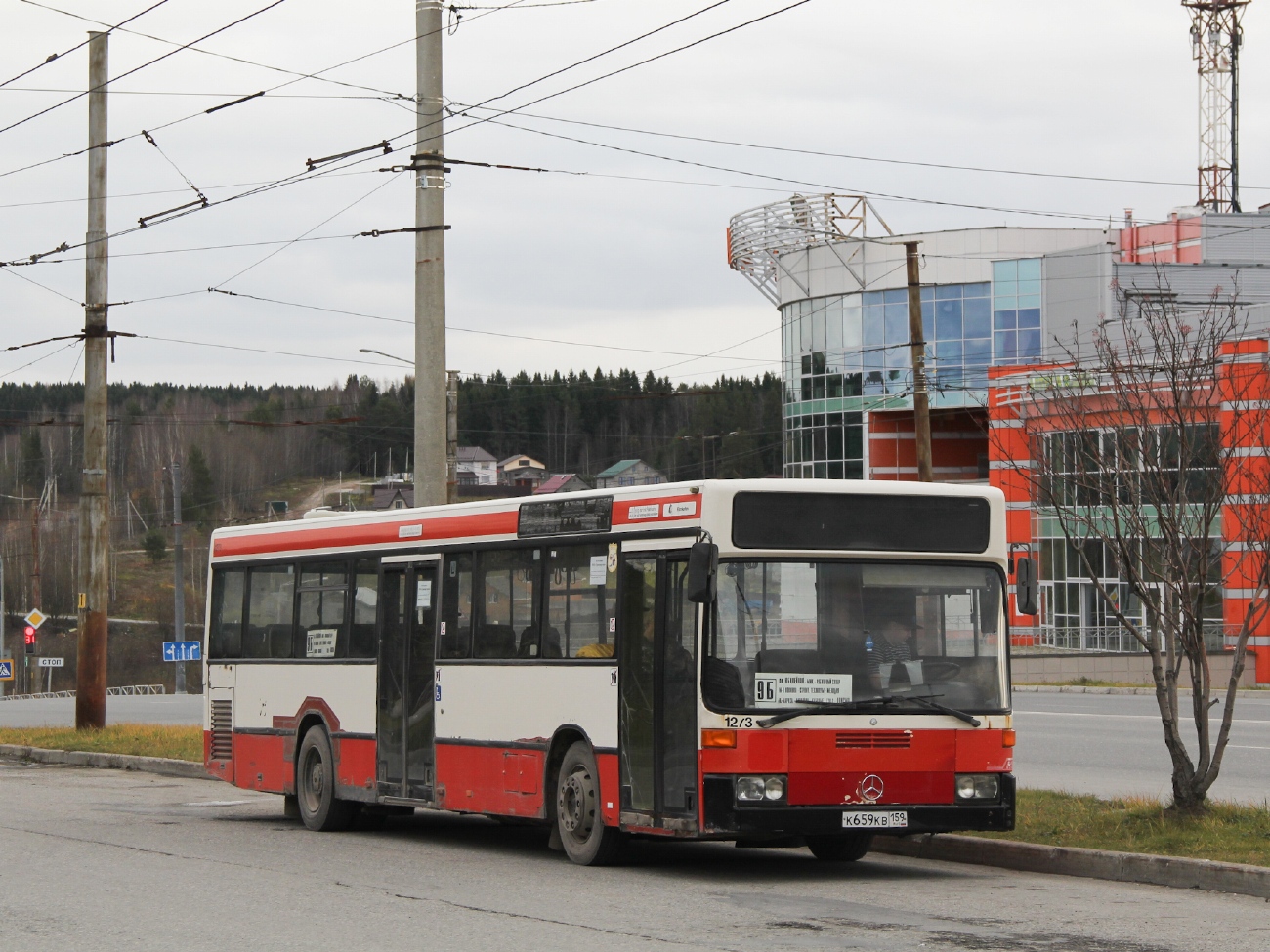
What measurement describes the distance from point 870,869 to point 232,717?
767 centimetres

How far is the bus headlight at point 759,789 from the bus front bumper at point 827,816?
0.16 feet

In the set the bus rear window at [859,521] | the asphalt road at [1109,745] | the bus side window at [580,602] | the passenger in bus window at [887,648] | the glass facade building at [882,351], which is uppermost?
the glass facade building at [882,351]

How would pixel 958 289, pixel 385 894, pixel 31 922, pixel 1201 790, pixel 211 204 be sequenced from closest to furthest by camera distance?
pixel 31 922
pixel 385 894
pixel 1201 790
pixel 211 204
pixel 958 289

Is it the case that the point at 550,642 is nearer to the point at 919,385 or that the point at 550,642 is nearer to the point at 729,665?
the point at 729,665

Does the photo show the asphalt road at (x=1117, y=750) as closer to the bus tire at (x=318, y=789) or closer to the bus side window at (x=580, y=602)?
the bus side window at (x=580, y=602)

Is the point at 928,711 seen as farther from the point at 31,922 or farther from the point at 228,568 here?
the point at 228,568

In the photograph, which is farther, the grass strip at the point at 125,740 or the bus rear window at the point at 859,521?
the grass strip at the point at 125,740

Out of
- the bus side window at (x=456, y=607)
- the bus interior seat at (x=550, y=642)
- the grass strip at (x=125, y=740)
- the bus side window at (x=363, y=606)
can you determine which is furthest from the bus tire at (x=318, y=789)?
the grass strip at (x=125, y=740)

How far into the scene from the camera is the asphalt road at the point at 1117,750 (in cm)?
1828

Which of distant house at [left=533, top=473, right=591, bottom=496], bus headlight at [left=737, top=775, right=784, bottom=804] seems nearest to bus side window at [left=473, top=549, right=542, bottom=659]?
distant house at [left=533, top=473, right=591, bottom=496]

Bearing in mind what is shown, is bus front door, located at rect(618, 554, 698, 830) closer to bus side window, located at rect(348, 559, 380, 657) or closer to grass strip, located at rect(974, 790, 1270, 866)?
grass strip, located at rect(974, 790, 1270, 866)

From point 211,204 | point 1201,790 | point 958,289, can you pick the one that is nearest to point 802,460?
point 958,289

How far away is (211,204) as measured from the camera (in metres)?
22.1

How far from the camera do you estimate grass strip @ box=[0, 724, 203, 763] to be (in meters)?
Result: 24.6
